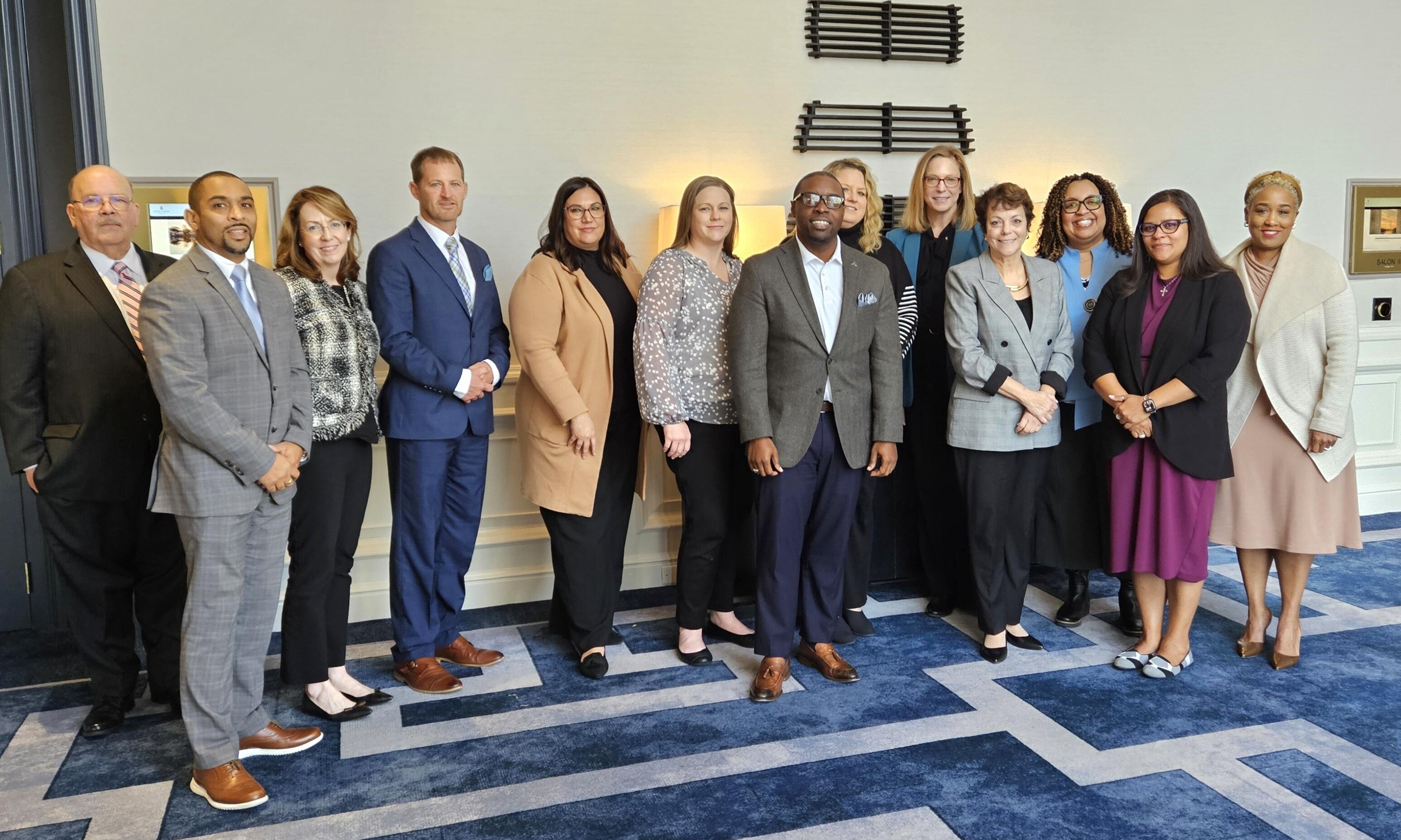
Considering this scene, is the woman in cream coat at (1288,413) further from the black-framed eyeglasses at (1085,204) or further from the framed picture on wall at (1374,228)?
the framed picture on wall at (1374,228)

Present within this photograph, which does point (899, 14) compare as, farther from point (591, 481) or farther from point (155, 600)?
point (155, 600)

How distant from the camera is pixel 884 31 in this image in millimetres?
4676

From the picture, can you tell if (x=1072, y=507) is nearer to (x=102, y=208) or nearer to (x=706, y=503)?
(x=706, y=503)

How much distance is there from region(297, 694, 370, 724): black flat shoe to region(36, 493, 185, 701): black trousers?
0.42 meters

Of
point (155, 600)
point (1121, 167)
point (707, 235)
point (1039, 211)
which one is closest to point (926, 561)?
point (707, 235)

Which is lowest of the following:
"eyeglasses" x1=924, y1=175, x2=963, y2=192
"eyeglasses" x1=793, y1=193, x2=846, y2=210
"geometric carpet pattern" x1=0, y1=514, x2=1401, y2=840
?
"geometric carpet pattern" x1=0, y1=514, x2=1401, y2=840

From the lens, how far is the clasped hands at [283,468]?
8.48 feet

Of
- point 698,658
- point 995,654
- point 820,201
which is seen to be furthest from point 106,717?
point 995,654

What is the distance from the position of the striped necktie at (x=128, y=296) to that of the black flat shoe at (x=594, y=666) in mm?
1676

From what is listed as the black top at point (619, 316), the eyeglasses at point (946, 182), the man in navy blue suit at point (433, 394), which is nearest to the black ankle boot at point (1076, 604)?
the eyeglasses at point (946, 182)

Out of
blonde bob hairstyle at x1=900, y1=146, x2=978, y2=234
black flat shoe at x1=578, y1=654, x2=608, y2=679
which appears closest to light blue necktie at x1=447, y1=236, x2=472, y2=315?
black flat shoe at x1=578, y1=654, x2=608, y2=679

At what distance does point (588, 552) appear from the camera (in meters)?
3.55

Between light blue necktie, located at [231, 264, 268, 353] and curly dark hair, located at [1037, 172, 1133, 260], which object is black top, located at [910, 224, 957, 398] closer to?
curly dark hair, located at [1037, 172, 1133, 260]

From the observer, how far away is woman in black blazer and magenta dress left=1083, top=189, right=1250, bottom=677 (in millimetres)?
3293
